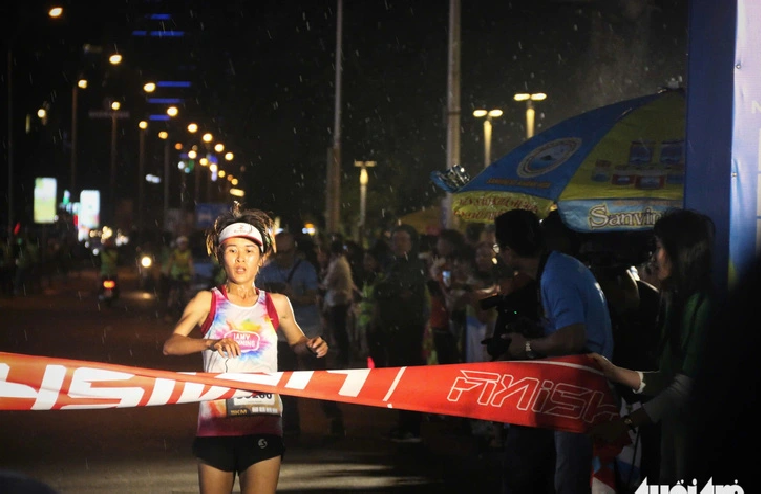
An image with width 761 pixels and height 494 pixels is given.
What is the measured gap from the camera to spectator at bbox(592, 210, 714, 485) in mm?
4934

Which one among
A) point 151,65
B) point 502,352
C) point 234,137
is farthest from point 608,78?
point 151,65

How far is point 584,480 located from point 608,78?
24.0 meters

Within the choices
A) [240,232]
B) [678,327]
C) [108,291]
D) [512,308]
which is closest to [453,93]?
[512,308]

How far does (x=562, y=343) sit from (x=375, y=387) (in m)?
1.08

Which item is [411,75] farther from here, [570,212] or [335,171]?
[570,212]

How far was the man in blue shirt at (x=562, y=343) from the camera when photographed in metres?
5.87

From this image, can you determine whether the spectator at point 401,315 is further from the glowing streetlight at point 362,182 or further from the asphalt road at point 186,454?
the glowing streetlight at point 362,182

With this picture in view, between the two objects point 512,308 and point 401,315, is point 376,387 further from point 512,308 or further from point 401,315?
point 401,315

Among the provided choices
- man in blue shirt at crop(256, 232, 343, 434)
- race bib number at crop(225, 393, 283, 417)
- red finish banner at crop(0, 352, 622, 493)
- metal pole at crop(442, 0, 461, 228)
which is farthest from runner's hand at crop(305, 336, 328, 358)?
metal pole at crop(442, 0, 461, 228)

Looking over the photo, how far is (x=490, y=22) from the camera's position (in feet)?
136

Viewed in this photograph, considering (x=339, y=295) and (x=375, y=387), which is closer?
(x=375, y=387)

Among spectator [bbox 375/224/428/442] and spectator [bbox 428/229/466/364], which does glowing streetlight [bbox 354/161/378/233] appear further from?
spectator [bbox 375/224/428/442]

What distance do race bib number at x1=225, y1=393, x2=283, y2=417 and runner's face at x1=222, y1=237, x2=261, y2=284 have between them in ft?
1.93

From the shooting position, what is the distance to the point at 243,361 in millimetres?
5375
